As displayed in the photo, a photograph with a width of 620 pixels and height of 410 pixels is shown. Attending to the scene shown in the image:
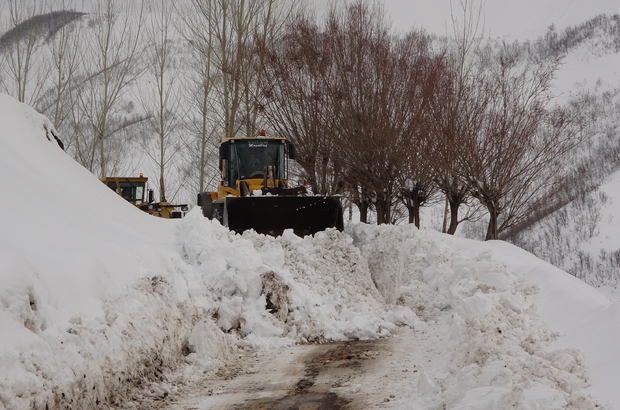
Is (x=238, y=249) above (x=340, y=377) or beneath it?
above

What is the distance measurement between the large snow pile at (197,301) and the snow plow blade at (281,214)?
2.59m

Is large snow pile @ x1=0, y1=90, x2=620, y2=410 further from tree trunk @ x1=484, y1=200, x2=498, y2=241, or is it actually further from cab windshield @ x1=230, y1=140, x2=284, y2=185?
tree trunk @ x1=484, y1=200, x2=498, y2=241

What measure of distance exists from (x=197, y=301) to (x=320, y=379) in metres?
1.86

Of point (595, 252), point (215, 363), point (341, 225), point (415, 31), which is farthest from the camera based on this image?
point (595, 252)

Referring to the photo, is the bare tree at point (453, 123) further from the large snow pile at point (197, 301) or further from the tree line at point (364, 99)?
the large snow pile at point (197, 301)

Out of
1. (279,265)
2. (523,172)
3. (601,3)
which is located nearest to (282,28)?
(523,172)

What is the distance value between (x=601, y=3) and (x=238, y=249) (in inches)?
4730

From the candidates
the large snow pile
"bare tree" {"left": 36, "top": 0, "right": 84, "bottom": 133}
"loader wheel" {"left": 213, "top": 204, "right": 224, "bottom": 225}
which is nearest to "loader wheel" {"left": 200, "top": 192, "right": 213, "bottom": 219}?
"loader wheel" {"left": 213, "top": 204, "right": 224, "bottom": 225}

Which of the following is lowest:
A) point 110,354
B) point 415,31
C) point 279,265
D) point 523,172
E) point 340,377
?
point 340,377

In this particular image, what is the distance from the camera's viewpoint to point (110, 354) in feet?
16.5

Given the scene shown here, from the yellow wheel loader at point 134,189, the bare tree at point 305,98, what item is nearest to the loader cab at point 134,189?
the yellow wheel loader at point 134,189

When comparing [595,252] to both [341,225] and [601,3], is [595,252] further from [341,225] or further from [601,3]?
[601,3]

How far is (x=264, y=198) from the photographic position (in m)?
13.1

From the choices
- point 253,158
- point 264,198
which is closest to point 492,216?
point 253,158
